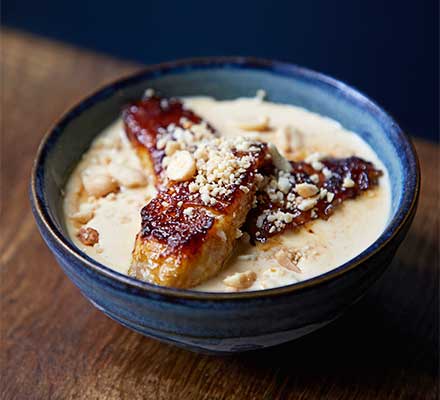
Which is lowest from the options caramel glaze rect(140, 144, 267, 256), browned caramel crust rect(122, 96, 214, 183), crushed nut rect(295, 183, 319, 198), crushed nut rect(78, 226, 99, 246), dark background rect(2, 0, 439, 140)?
dark background rect(2, 0, 439, 140)

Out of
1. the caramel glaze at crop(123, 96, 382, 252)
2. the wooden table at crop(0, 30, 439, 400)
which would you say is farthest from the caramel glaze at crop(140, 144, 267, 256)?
the wooden table at crop(0, 30, 439, 400)

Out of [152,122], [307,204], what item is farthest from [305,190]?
[152,122]

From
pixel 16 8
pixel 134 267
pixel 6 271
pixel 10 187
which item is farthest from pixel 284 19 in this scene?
pixel 134 267

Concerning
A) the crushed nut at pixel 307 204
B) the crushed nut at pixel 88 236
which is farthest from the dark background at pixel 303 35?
the crushed nut at pixel 88 236

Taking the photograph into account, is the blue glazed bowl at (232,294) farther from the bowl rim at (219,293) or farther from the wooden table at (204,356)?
the wooden table at (204,356)

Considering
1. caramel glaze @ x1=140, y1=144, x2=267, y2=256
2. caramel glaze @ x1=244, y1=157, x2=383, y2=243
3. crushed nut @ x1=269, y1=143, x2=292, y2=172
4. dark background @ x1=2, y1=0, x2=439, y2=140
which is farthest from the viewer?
dark background @ x1=2, y1=0, x2=439, y2=140

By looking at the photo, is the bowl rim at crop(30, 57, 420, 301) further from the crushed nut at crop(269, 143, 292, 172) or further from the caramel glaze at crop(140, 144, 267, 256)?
the crushed nut at crop(269, 143, 292, 172)

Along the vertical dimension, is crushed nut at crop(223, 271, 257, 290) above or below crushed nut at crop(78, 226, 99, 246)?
above

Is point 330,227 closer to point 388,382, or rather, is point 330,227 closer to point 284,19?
point 388,382
